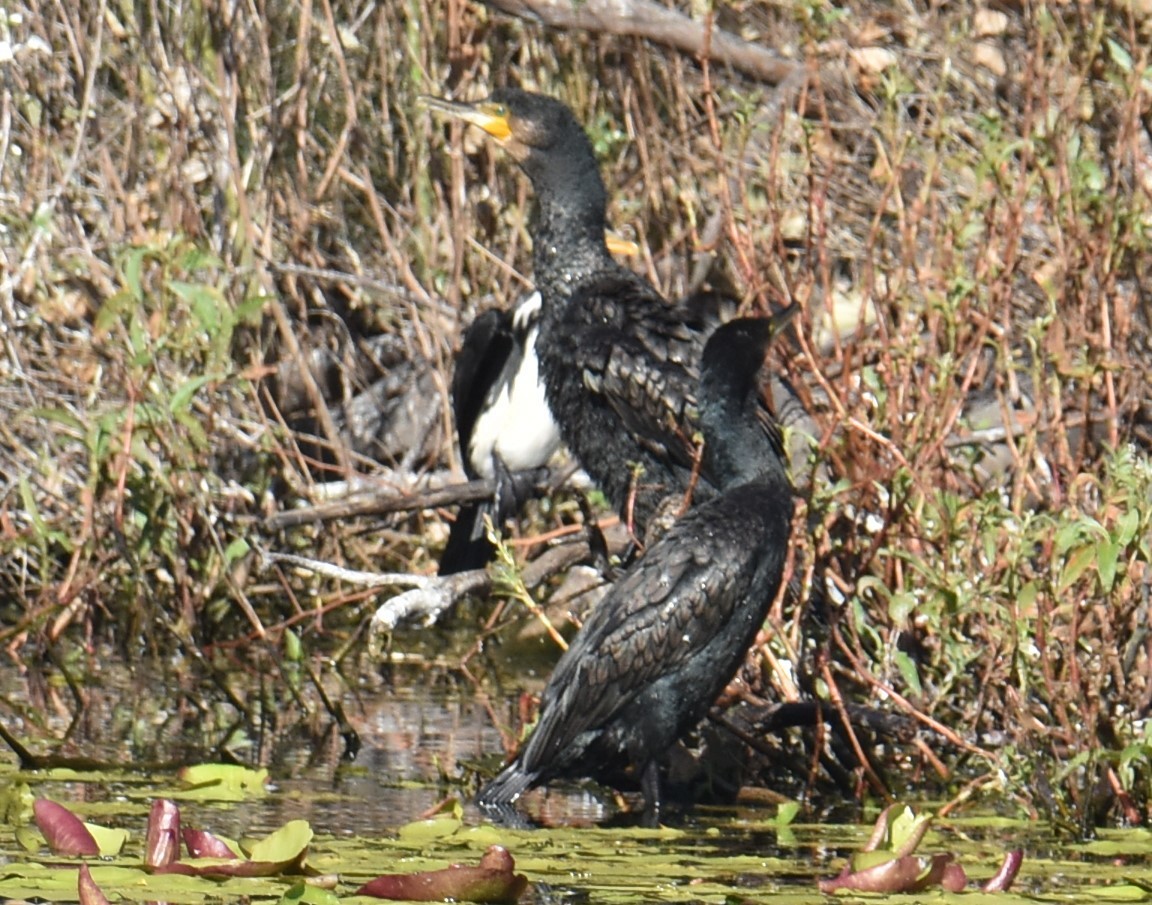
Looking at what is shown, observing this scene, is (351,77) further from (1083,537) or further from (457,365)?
(1083,537)

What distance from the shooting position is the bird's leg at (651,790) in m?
4.50

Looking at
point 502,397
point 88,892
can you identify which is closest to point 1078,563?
point 88,892

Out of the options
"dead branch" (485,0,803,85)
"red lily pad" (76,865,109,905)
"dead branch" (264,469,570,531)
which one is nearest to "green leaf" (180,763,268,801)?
"dead branch" (264,469,570,531)

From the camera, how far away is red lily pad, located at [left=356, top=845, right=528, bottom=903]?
313 centimetres

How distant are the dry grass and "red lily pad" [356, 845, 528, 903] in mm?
1329

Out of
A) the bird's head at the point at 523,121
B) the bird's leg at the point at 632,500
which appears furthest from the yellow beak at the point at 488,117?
the bird's leg at the point at 632,500

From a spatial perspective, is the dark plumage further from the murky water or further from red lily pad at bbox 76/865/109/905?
red lily pad at bbox 76/865/109/905

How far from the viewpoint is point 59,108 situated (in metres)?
7.34

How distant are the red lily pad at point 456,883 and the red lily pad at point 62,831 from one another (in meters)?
0.53

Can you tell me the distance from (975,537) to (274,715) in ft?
7.03

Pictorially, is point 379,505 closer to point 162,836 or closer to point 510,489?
point 510,489

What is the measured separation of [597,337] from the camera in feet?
18.6

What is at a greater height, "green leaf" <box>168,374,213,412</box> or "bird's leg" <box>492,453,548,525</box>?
"green leaf" <box>168,374,213,412</box>

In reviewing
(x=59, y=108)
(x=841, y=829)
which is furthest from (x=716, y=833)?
(x=59, y=108)
